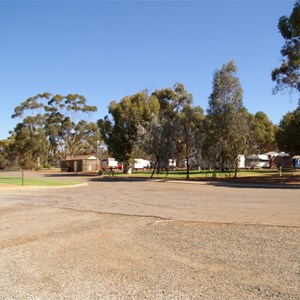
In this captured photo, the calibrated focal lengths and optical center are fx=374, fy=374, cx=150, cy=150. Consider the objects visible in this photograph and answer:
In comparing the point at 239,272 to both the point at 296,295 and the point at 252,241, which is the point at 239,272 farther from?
the point at 252,241

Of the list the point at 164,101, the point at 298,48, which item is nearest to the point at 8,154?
the point at 164,101

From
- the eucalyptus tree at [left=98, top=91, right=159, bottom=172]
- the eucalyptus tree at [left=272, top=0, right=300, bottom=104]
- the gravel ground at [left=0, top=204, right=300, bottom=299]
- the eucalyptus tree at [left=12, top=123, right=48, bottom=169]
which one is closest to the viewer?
the gravel ground at [left=0, top=204, right=300, bottom=299]

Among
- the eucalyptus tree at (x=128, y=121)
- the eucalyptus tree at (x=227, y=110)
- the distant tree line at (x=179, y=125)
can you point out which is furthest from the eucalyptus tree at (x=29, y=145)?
the eucalyptus tree at (x=227, y=110)

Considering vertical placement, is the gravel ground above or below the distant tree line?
below

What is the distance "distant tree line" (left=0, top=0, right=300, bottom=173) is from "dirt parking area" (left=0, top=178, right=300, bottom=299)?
24.9 meters

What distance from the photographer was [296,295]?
478 cm

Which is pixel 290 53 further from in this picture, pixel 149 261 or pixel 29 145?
pixel 29 145

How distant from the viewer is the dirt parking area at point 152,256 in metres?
5.08

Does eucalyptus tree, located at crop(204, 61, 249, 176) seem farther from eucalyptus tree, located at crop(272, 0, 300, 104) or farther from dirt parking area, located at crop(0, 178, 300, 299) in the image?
dirt parking area, located at crop(0, 178, 300, 299)

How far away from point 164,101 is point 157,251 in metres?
56.3

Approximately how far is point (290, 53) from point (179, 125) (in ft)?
45.1

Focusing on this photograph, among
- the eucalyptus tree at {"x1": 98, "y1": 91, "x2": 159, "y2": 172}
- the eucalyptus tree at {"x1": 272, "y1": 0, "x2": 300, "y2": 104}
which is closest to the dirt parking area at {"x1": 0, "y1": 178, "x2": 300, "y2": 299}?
the eucalyptus tree at {"x1": 272, "y1": 0, "x2": 300, "y2": 104}

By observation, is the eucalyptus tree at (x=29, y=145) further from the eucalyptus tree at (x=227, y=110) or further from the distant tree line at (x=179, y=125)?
the eucalyptus tree at (x=227, y=110)

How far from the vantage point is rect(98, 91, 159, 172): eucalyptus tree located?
51000mm
